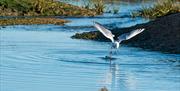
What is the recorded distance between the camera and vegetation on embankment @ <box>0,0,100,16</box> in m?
40.1

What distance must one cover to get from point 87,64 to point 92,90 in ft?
16.3

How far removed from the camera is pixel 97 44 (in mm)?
25266

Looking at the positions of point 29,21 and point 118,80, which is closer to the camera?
point 118,80

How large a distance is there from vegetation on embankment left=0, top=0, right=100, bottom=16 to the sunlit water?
11.6 m

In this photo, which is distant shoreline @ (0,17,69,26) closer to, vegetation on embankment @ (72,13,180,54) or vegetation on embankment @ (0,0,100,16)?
vegetation on embankment @ (0,0,100,16)

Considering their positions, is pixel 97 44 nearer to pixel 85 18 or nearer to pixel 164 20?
pixel 164 20

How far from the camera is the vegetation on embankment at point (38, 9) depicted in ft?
132

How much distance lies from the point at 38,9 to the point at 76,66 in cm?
2260

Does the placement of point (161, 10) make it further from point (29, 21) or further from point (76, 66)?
point (76, 66)

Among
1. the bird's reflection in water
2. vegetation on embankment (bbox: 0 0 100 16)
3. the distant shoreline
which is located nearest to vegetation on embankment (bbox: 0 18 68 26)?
the distant shoreline

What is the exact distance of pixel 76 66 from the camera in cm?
1866

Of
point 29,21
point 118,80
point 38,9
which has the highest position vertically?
point 38,9

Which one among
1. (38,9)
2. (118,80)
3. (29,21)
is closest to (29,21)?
(29,21)

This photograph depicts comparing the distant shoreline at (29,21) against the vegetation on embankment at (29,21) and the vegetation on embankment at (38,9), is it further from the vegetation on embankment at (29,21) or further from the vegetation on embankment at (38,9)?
the vegetation on embankment at (38,9)
